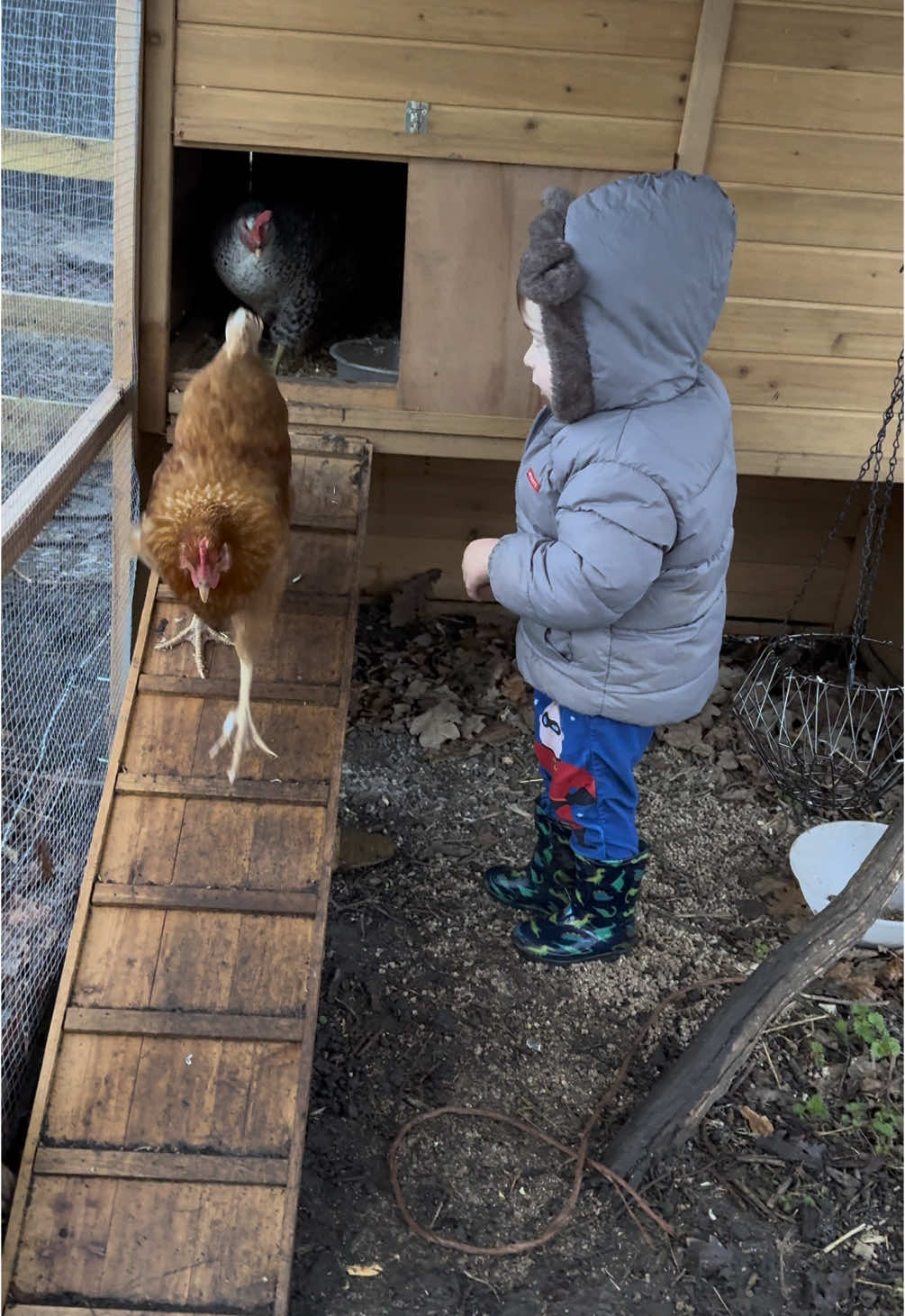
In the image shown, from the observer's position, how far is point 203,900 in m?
1.90

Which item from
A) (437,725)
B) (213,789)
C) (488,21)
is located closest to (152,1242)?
(213,789)

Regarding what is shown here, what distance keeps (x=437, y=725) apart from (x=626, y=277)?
175 cm

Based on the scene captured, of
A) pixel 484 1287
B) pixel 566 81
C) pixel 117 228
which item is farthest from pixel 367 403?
pixel 484 1287

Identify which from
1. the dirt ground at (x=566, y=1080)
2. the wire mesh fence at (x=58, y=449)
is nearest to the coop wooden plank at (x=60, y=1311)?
the dirt ground at (x=566, y=1080)

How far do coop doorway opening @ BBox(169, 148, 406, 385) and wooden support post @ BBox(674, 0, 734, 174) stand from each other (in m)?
0.90

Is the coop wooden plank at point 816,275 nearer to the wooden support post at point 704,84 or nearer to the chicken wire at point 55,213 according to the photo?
the wooden support post at point 704,84

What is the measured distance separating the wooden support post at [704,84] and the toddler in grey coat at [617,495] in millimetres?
686

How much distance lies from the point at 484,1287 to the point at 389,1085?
16.5 inches

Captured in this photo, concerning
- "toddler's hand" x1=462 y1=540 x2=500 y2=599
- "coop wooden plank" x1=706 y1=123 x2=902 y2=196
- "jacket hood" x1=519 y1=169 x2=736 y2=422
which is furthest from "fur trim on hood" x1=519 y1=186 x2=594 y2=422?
"coop wooden plank" x1=706 y1=123 x2=902 y2=196

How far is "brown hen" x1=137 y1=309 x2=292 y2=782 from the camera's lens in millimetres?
1838

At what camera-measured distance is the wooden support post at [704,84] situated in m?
2.27

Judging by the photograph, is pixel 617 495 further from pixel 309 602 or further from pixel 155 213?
pixel 155 213

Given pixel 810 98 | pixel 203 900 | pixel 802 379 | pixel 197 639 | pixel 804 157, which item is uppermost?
pixel 810 98

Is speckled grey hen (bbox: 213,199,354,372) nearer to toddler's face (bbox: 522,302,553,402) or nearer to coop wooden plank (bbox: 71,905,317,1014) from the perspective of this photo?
toddler's face (bbox: 522,302,553,402)
